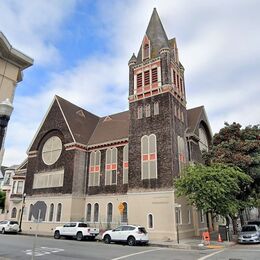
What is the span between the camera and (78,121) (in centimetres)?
3784

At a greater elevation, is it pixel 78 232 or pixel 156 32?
pixel 156 32

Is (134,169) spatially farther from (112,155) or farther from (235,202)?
(235,202)

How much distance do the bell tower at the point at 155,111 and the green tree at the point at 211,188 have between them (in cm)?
357

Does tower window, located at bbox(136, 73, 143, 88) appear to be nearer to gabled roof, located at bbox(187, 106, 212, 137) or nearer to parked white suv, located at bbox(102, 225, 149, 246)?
gabled roof, located at bbox(187, 106, 212, 137)

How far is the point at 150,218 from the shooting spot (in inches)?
1053

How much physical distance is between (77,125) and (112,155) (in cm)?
732

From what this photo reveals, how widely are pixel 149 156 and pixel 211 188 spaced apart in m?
8.42

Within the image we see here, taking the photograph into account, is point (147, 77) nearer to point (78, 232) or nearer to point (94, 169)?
point (94, 169)

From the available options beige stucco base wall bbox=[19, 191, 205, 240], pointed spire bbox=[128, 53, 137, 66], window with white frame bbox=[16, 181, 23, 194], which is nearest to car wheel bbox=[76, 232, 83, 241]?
beige stucco base wall bbox=[19, 191, 205, 240]

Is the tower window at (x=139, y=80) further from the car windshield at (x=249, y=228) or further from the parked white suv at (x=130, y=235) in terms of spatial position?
the car windshield at (x=249, y=228)

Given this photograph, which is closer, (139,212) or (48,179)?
(139,212)

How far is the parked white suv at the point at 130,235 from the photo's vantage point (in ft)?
66.4

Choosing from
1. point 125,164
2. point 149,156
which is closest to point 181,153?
point 149,156

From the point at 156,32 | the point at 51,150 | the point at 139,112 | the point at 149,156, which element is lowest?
the point at 149,156
